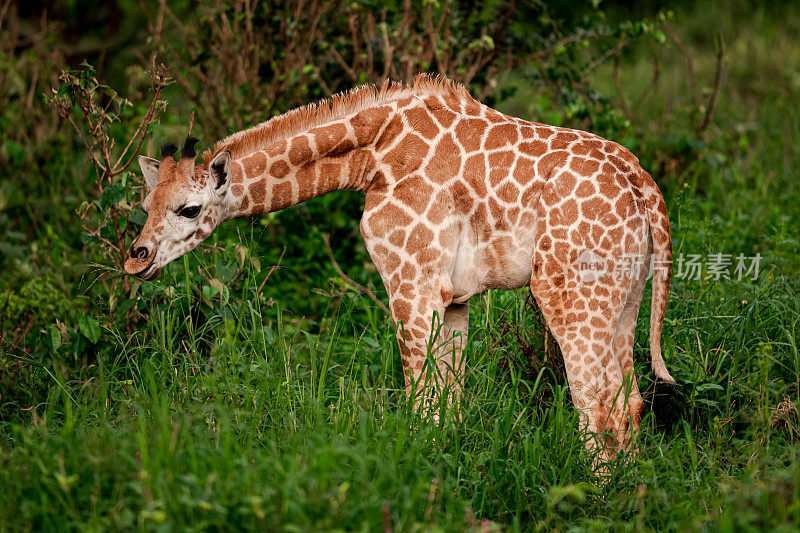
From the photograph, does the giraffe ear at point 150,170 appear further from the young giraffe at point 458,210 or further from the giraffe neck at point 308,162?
the giraffe neck at point 308,162

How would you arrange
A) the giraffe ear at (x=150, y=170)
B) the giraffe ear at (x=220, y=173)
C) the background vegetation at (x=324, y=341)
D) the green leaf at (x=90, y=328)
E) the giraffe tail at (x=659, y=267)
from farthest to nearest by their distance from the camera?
the green leaf at (x=90, y=328), the giraffe ear at (x=150, y=170), the giraffe ear at (x=220, y=173), the giraffe tail at (x=659, y=267), the background vegetation at (x=324, y=341)

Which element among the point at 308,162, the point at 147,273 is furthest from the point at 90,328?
the point at 308,162

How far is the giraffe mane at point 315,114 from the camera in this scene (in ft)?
17.9

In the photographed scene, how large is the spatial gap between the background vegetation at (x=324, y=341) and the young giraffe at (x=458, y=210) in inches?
14.2

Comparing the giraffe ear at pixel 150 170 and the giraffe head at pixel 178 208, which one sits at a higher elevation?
the giraffe ear at pixel 150 170

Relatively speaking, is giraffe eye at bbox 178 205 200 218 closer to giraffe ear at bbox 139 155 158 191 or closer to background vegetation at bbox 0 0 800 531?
giraffe ear at bbox 139 155 158 191

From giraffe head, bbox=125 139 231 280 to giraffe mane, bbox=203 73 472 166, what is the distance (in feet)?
0.79

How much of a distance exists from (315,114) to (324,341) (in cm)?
201

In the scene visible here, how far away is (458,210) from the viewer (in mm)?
5242

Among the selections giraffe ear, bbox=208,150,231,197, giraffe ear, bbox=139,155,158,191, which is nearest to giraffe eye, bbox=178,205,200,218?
giraffe ear, bbox=208,150,231,197

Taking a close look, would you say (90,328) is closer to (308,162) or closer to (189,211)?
(189,211)

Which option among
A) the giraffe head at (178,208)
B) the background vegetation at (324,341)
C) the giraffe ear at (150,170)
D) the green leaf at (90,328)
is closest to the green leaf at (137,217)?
the background vegetation at (324,341)

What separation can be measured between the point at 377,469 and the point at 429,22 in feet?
15.8

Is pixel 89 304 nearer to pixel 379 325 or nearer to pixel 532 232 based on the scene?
pixel 379 325
